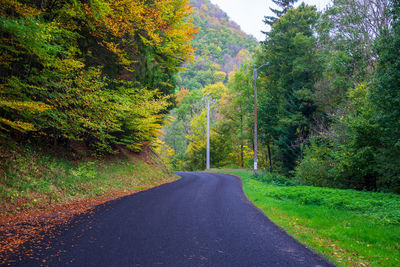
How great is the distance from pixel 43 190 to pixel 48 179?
70 centimetres

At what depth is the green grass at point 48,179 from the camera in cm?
671

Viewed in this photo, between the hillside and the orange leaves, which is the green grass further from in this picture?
the hillside

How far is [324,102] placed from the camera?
2119cm

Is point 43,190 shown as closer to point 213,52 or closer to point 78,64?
point 78,64

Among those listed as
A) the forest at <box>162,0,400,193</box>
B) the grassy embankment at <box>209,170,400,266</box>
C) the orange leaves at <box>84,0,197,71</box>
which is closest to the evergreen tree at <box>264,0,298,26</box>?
the forest at <box>162,0,400,193</box>

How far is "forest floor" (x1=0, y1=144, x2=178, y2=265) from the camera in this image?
5.20 m

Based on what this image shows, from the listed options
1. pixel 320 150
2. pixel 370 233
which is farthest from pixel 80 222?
pixel 320 150

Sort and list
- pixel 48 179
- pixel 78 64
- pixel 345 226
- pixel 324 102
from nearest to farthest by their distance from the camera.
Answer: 1. pixel 345 226
2. pixel 78 64
3. pixel 48 179
4. pixel 324 102

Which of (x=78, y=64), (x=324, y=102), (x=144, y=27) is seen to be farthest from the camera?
(x=324, y=102)

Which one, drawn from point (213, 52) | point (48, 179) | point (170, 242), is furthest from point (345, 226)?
point (213, 52)

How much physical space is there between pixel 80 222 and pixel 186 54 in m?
12.0

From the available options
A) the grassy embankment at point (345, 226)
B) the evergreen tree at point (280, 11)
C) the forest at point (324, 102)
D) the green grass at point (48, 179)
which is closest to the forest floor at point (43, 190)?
the green grass at point (48, 179)

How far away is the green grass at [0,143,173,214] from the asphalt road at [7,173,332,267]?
6.08ft

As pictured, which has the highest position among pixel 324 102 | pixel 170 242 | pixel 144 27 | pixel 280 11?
pixel 280 11
